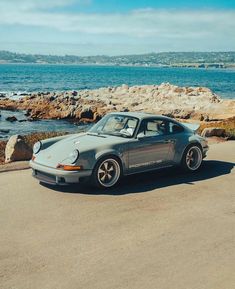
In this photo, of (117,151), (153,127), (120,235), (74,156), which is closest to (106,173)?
(117,151)

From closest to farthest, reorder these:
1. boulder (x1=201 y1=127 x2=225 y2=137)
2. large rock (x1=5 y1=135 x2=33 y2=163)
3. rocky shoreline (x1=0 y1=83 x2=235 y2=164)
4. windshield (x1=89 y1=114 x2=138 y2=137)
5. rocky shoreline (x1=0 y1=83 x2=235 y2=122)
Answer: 1. windshield (x1=89 y1=114 x2=138 y2=137)
2. large rock (x1=5 y1=135 x2=33 y2=163)
3. boulder (x1=201 y1=127 x2=225 y2=137)
4. rocky shoreline (x1=0 y1=83 x2=235 y2=164)
5. rocky shoreline (x1=0 y1=83 x2=235 y2=122)

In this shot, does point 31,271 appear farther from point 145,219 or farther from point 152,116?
point 152,116

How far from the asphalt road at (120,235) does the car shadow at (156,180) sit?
0.07 feet

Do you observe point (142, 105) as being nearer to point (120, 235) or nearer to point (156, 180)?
point (156, 180)

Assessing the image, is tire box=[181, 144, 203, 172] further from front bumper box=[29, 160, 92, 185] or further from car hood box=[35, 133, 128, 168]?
front bumper box=[29, 160, 92, 185]

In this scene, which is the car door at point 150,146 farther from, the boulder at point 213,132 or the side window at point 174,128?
the boulder at point 213,132

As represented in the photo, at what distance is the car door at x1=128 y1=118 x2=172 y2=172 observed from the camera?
8.65 m

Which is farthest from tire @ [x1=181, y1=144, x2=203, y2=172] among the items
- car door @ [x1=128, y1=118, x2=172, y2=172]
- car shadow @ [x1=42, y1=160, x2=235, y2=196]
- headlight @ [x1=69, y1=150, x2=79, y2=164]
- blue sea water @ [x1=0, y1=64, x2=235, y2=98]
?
blue sea water @ [x1=0, y1=64, x2=235, y2=98]

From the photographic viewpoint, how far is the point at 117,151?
8.29m

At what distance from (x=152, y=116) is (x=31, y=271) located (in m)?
4.96

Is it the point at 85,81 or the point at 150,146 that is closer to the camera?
the point at 150,146

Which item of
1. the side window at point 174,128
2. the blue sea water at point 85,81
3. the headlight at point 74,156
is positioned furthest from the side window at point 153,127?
the blue sea water at point 85,81

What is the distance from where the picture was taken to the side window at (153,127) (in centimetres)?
898

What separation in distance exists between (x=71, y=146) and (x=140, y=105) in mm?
30651
